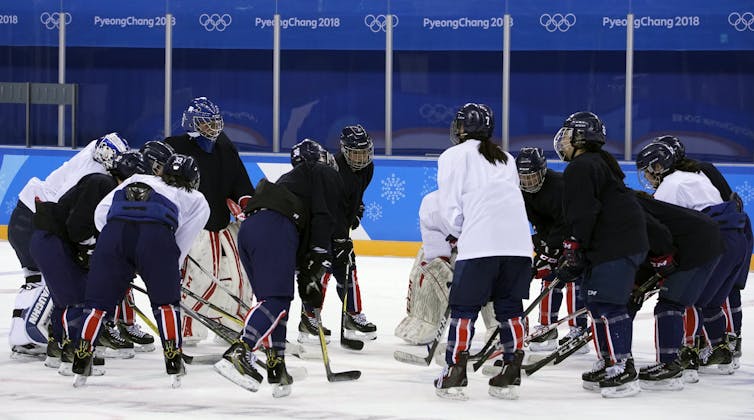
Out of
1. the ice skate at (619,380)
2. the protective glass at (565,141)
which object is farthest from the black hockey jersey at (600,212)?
the ice skate at (619,380)

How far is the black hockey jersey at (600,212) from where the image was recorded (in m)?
4.87

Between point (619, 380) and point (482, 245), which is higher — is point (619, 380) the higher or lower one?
the lower one

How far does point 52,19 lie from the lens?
11.7 meters

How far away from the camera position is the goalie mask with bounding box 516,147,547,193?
599cm

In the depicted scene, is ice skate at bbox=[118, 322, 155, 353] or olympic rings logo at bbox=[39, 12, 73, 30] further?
olympic rings logo at bbox=[39, 12, 73, 30]

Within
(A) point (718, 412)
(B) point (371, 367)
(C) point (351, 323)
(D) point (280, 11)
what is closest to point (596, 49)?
(D) point (280, 11)

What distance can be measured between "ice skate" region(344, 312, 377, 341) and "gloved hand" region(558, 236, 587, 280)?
5.66 feet

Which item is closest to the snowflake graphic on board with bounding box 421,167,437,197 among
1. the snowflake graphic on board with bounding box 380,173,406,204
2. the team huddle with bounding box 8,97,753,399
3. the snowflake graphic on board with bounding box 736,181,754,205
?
the snowflake graphic on board with bounding box 380,173,406,204

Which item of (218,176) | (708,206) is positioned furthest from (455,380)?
(218,176)

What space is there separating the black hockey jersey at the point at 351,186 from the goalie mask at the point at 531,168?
89cm

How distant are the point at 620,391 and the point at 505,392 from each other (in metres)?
0.42

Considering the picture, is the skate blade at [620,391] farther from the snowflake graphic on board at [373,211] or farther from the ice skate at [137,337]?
the snowflake graphic on board at [373,211]

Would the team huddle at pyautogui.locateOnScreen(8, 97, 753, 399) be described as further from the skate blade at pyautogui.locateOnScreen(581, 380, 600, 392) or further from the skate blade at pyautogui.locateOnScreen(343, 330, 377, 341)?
the skate blade at pyautogui.locateOnScreen(343, 330, 377, 341)

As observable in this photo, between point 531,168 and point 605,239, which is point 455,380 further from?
point 531,168
